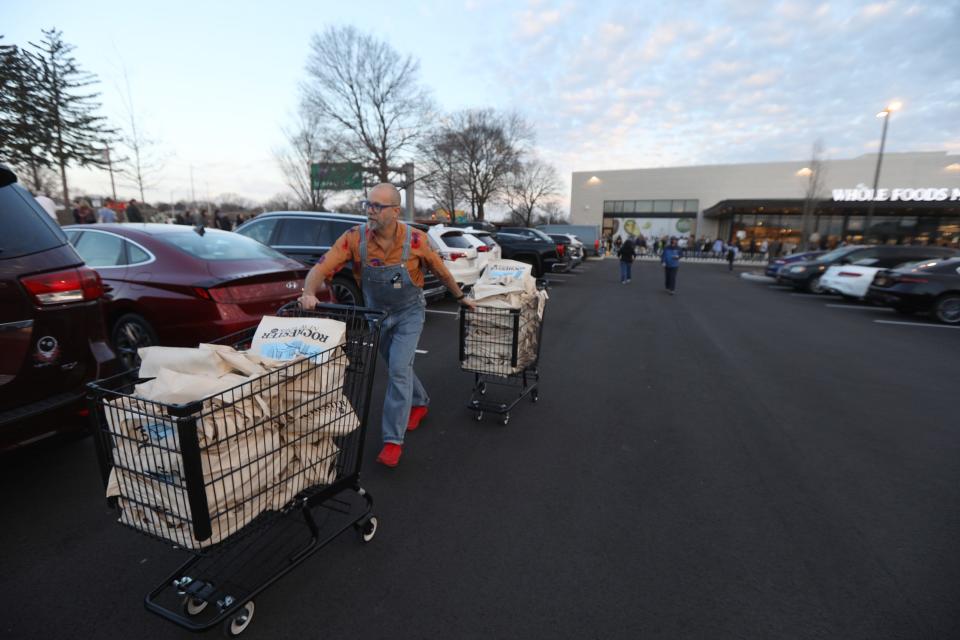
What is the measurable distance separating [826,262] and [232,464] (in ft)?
59.3

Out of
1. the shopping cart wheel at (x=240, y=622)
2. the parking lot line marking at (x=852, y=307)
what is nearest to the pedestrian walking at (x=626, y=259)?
the parking lot line marking at (x=852, y=307)

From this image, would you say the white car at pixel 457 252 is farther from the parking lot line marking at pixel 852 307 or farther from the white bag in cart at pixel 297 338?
the parking lot line marking at pixel 852 307

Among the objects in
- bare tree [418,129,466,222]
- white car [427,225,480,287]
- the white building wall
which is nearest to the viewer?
white car [427,225,480,287]

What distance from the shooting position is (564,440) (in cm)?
389

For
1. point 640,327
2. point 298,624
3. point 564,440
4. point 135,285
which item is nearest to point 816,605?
point 564,440

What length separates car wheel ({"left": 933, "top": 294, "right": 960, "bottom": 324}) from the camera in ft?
32.6

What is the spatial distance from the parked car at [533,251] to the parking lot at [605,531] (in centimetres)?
1030

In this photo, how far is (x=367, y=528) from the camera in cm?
253

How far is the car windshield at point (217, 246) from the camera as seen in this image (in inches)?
185

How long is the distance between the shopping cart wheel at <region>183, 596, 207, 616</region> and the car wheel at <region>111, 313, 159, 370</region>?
331cm

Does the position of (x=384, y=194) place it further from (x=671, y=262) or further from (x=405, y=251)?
(x=671, y=262)

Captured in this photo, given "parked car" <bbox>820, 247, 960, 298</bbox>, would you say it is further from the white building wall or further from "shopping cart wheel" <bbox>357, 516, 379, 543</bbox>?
the white building wall

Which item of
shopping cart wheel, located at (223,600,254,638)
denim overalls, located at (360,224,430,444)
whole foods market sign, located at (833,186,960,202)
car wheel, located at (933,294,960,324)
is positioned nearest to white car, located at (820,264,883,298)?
car wheel, located at (933,294,960,324)

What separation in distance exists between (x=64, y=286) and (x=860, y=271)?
639 inches
